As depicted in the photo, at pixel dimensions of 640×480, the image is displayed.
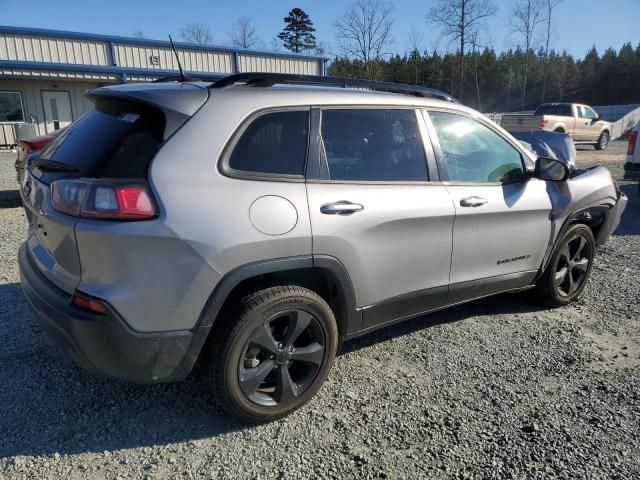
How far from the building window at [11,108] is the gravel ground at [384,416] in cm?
1924

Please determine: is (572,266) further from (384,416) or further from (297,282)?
(297,282)

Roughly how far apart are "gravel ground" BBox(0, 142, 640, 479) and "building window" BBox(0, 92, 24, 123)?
63.1 ft

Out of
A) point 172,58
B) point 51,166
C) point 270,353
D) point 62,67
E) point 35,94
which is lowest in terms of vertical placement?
point 270,353

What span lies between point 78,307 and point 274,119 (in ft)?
4.41

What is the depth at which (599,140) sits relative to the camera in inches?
851

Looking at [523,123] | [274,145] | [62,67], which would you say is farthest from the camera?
[62,67]

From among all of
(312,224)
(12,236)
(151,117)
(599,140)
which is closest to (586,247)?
(312,224)

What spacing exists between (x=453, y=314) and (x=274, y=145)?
2.40 meters

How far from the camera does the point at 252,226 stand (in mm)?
2406

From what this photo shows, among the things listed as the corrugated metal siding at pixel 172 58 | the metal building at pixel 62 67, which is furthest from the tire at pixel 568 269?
the corrugated metal siding at pixel 172 58

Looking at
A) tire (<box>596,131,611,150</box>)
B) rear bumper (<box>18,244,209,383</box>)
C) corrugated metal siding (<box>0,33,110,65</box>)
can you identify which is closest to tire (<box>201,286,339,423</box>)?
rear bumper (<box>18,244,209,383</box>)

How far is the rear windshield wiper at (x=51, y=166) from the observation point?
2437 mm

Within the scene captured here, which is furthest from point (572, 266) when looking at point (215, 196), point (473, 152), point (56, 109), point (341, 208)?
point (56, 109)

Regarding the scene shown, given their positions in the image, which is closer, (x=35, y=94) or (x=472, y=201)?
(x=472, y=201)
